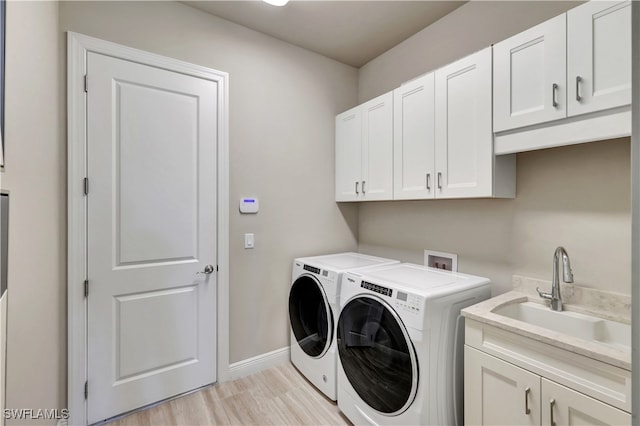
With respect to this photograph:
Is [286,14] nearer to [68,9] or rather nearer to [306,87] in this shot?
[306,87]

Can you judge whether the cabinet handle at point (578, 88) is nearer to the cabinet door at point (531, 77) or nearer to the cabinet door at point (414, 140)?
the cabinet door at point (531, 77)

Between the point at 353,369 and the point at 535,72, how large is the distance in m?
1.88

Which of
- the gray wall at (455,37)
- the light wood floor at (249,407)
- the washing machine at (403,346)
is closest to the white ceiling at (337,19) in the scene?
the gray wall at (455,37)

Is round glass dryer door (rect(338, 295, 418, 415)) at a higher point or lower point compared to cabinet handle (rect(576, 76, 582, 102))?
lower

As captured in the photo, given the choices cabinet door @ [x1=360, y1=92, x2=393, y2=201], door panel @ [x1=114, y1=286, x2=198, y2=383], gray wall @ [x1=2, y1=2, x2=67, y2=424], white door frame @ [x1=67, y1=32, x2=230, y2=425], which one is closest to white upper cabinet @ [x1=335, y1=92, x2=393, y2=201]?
cabinet door @ [x1=360, y1=92, x2=393, y2=201]

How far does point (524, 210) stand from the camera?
1.67 metres

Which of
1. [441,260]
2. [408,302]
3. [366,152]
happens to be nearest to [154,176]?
[366,152]

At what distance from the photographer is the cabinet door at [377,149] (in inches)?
85.4

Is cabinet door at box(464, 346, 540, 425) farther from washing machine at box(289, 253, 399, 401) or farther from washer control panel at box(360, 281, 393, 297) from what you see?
washing machine at box(289, 253, 399, 401)

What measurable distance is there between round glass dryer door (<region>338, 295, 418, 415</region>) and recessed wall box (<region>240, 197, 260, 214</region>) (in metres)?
1.05

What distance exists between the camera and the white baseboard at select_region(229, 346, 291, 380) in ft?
7.23

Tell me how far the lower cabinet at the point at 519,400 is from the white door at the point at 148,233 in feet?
5.64

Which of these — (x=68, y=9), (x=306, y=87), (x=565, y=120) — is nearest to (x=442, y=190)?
(x=565, y=120)

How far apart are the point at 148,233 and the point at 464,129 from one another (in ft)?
6.90
